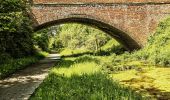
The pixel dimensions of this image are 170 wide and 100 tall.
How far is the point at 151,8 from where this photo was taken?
30.0m

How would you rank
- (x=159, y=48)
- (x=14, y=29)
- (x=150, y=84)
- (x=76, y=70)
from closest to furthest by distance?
(x=150, y=84)
(x=76, y=70)
(x=14, y=29)
(x=159, y=48)

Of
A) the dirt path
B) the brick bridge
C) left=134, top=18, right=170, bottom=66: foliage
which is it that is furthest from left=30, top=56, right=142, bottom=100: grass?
the brick bridge

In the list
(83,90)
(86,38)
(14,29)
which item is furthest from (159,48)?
(86,38)

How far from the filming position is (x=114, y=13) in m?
29.5

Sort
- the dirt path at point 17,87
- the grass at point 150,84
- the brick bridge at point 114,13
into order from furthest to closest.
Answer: the brick bridge at point 114,13
the grass at point 150,84
the dirt path at point 17,87

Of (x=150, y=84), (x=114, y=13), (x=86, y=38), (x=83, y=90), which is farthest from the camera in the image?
(x=86, y=38)

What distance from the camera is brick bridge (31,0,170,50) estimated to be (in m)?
28.4

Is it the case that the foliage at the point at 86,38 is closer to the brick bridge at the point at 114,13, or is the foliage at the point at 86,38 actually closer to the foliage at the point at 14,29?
the brick bridge at the point at 114,13

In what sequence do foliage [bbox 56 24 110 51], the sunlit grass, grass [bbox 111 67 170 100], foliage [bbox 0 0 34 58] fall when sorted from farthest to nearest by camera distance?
foliage [bbox 56 24 110 51] < foliage [bbox 0 0 34 58] < the sunlit grass < grass [bbox 111 67 170 100]

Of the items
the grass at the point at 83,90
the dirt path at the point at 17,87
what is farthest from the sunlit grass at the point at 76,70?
the dirt path at the point at 17,87

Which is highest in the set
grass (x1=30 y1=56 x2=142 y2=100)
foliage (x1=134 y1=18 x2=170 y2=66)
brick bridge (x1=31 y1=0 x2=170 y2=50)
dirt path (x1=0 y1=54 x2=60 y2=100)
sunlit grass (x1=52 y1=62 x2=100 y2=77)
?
brick bridge (x1=31 y1=0 x2=170 y2=50)

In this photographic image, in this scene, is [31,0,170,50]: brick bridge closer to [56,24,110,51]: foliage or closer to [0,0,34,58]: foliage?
[0,0,34,58]: foliage

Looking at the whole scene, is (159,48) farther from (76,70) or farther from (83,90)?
(83,90)

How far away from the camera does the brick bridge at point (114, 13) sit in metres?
28.4
